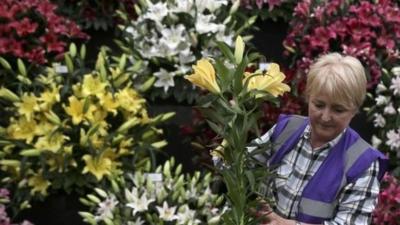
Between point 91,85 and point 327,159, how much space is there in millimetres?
1862

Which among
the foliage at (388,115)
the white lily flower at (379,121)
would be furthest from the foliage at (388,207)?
the white lily flower at (379,121)

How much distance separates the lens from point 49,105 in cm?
403

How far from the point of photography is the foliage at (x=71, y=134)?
13.0ft

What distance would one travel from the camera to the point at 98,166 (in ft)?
13.0

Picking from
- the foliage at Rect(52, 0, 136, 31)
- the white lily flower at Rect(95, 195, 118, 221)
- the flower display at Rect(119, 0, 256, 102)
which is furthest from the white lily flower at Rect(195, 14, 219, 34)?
the white lily flower at Rect(95, 195, 118, 221)

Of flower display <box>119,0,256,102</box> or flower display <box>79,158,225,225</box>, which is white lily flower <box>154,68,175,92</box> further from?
flower display <box>79,158,225,225</box>

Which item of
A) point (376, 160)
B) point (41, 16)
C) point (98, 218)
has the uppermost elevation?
point (376, 160)

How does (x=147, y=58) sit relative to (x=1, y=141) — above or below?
above

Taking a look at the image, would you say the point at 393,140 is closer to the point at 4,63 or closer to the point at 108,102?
the point at 108,102

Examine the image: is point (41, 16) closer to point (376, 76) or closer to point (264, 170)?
point (376, 76)

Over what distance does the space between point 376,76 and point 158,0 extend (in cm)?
132

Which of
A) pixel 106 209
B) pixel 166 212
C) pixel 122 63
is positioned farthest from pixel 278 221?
pixel 122 63

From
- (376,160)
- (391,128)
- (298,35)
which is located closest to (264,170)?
(376,160)

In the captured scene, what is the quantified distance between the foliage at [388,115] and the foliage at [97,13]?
1621 millimetres
